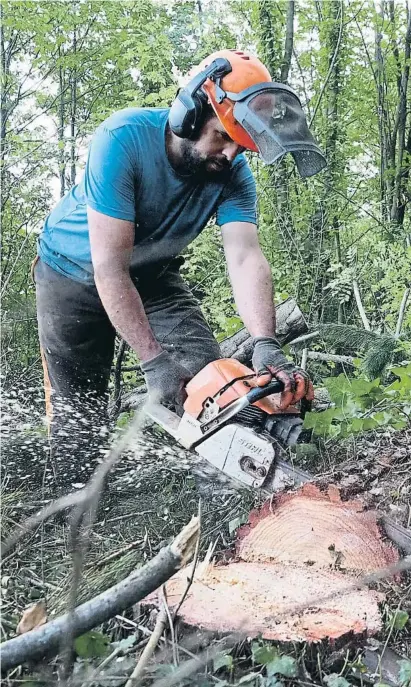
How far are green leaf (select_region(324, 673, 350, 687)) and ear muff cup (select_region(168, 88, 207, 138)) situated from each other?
1453 mm

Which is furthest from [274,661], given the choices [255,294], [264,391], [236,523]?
[255,294]

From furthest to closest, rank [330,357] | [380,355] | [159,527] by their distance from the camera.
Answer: [330,357] < [380,355] < [159,527]

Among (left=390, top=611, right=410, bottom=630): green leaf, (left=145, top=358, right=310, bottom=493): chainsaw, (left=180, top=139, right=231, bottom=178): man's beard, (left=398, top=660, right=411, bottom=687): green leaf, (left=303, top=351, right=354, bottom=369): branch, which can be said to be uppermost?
(left=180, top=139, right=231, bottom=178): man's beard

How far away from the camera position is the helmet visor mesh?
1.66 meters

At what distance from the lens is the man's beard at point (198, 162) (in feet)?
6.41

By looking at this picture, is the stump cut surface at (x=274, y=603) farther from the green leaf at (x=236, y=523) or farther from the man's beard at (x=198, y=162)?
the man's beard at (x=198, y=162)

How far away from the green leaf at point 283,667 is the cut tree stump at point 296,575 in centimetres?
5

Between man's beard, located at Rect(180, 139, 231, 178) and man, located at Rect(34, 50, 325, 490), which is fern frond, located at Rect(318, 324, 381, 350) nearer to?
man, located at Rect(34, 50, 325, 490)

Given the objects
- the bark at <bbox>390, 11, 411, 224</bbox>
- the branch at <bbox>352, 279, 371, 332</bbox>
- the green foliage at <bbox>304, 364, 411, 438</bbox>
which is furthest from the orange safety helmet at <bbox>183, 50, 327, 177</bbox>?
the bark at <bbox>390, 11, 411, 224</bbox>

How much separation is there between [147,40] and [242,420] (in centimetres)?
171

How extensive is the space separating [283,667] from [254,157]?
216cm

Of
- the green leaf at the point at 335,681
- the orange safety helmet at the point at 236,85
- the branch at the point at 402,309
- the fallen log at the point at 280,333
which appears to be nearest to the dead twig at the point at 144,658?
the green leaf at the point at 335,681

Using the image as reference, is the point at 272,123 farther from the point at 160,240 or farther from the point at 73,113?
the point at 73,113

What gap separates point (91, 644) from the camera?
3.60ft
